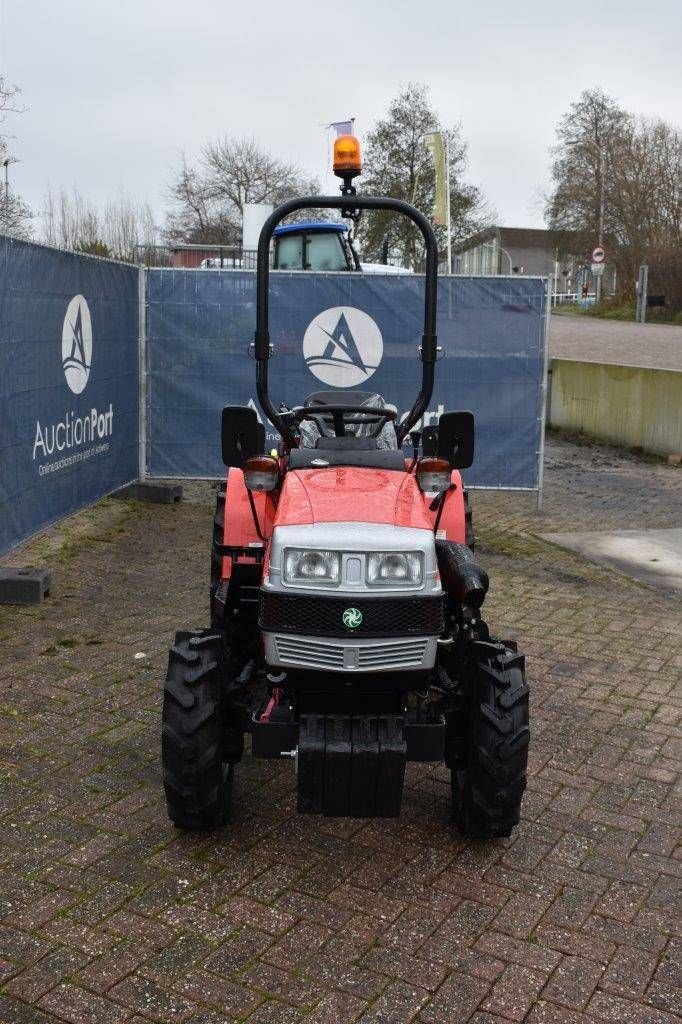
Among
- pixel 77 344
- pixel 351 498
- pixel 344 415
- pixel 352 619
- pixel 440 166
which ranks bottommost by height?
pixel 352 619

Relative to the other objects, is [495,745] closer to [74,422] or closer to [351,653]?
[351,653]

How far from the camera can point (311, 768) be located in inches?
147

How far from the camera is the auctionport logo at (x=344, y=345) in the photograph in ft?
33.2

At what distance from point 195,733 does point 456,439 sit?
1.56 meters

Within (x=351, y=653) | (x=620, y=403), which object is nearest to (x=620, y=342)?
(x=620, y=403)

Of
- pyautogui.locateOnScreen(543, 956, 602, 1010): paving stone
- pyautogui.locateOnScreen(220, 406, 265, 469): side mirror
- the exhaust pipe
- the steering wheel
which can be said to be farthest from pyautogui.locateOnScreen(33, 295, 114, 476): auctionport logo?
pyautogui.locateOnScreen(543, 956, 602, 1010): paving stone

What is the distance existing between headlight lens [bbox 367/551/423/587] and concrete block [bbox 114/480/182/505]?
7.28 metres

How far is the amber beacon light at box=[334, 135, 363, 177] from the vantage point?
4.43m

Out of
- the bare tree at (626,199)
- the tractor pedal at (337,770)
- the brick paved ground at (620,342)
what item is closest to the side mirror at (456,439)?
the tractor pedal at (337,770)

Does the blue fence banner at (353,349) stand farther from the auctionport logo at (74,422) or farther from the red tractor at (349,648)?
the red tractor at (349,648)

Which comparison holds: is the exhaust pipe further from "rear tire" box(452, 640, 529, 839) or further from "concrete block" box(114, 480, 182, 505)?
"concrete block" box(114, 480, 182, 505)

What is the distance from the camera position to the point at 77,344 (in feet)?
27.9

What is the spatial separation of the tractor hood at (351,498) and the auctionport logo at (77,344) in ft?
14.1

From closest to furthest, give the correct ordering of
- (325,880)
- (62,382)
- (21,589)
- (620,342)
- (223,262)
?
(325,880)
(21,589)
(62,382)
(223,262)
(620,342)
